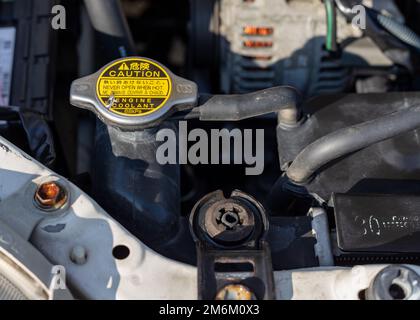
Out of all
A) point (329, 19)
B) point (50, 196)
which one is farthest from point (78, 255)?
point (329, 19)

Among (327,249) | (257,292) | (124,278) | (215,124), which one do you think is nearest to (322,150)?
(327,249)

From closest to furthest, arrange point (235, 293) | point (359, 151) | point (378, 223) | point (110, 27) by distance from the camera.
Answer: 1. point (235, 293)
2. point (378, 223)
3. point (359, 151)
4. point (110, 27)

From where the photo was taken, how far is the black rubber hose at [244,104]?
99cm

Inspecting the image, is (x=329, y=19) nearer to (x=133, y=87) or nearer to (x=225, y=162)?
(x=225, y=162)

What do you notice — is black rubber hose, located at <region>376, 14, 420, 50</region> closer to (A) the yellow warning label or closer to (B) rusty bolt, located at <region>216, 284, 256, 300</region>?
(A) the yellow warning label

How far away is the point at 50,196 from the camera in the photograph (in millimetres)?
894

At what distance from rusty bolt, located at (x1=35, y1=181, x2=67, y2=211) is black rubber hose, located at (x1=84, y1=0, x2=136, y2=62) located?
1.57 feet

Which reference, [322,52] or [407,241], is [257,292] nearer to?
[407,241]

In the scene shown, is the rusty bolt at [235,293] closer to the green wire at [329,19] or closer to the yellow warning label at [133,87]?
the yellow warning label at [133,87]

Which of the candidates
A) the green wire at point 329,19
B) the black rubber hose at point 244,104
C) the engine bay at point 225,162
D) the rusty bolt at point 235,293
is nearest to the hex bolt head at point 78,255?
A: the engine bay at point 225,162

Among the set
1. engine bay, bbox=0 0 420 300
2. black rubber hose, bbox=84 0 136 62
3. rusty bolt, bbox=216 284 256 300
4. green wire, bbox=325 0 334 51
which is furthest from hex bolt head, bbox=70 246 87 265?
green wire, bbox=325 0 334 51

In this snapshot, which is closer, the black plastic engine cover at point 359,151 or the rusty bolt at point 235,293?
the rusty bolt at point 235,293

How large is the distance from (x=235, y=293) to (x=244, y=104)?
0.34 m

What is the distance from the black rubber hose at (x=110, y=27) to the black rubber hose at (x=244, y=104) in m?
0.37
